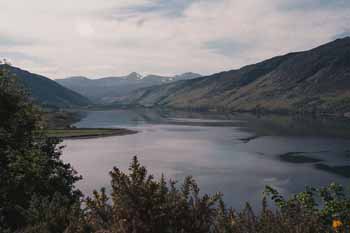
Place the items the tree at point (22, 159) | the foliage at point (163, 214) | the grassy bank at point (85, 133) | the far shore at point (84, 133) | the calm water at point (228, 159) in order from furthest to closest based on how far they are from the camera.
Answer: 1. the grassy bank at point (85, 133)
2. the far shore at point (84, 133)
3. the calm water at point (228, 159)
4. the tree at point (22, 159)
5. the foliage at point (163, 214)

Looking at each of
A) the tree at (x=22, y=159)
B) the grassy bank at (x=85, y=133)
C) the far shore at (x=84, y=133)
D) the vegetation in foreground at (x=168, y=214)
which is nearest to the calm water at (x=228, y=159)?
the far shore at (x=84, y=133)

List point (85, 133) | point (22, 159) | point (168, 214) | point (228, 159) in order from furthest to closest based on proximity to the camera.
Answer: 1. point (85, 133)
2. point (228, 159)
3. point (22, 159)
4. point (168, 214)

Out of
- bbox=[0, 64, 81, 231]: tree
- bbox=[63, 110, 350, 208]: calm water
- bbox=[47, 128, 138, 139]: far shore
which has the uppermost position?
bbox=[0, 64, 81, 231]: tree

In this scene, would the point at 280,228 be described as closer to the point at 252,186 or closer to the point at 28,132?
the point at 28,132

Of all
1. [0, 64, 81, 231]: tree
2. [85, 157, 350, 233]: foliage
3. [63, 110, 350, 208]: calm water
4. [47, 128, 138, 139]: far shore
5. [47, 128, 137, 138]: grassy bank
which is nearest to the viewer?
[85, 157, 350, 233]: foliage

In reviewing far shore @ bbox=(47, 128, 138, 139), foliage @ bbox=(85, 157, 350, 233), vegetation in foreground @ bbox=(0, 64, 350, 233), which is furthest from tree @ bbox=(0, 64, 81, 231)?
far shore @ bbox=(47, 128, 138, 139)

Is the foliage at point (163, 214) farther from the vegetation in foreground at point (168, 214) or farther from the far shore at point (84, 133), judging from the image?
the far shore at point (84, 133)

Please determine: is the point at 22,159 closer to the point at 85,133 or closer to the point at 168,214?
the point at 168,214

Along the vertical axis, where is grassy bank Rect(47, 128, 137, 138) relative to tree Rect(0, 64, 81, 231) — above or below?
below

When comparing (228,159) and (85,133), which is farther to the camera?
(85,133)

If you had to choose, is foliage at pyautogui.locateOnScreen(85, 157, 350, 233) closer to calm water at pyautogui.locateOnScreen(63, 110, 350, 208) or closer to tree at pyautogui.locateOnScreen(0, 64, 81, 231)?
tree at pyautogui.locateOnScreen(0, 64, 81, 231)

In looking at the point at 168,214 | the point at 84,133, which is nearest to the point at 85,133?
the point at 84,133

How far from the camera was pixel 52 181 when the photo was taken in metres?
19.0

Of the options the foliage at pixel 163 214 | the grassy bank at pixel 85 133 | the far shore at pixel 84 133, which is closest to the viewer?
the foliage at pixel 163 214
